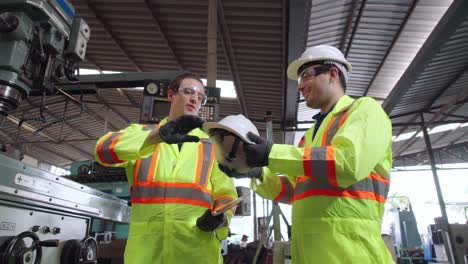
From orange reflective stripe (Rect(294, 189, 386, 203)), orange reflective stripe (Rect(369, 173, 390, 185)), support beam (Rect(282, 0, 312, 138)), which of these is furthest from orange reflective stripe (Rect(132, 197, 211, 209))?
support beam (Rect(282, 0, 312, 138))

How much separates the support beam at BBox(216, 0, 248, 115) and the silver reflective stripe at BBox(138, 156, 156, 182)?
3.23 m

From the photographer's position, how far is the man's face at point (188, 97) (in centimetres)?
166

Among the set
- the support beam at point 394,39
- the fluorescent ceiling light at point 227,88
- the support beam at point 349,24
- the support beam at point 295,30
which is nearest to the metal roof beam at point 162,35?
the fluorescent ceiling light at point 227,88

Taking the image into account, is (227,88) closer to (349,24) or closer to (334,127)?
(349,24)

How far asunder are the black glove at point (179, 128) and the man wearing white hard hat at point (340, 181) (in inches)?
9.9

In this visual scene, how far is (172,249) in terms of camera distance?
1.37 m

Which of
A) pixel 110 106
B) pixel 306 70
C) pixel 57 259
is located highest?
pixel 110 106

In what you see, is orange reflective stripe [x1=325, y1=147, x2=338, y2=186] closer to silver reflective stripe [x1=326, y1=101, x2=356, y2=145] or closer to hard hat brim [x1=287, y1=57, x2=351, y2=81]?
silver reflective stripe [x1=326, y1=101, x2=356, y2=145]

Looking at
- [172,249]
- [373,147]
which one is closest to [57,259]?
[172,249]

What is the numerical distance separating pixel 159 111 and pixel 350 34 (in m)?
3.41

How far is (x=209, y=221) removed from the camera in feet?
4.59

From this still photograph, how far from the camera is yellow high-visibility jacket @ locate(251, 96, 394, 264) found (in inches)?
40.4

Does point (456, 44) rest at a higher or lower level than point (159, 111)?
higher

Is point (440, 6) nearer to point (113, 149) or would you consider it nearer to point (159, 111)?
point (159, 111)
